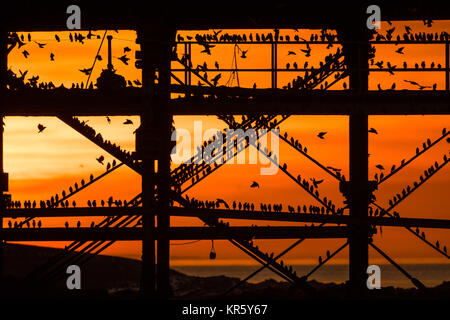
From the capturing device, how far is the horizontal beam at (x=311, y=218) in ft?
55.9

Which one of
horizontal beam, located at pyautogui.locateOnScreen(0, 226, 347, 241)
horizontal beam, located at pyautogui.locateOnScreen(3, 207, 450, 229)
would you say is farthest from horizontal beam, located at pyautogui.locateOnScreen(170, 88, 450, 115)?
horizontal beam, located at pyautogui.locateOnScreen(0, 226, 347, 241)

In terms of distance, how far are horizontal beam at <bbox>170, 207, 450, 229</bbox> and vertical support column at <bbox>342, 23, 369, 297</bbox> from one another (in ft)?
7.37

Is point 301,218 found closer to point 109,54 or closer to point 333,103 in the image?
point 333,103

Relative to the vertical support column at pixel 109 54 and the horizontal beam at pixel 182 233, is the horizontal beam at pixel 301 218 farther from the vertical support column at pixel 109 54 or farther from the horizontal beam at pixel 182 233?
the vertical support column at pixel 109 54

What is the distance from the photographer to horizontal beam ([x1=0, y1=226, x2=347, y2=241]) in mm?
18172

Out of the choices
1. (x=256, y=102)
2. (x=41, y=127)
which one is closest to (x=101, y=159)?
(x=41, y=127)

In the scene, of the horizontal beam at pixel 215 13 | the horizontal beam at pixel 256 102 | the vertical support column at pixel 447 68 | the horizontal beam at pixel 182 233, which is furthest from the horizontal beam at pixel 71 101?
the vertical support column at pixel 447 68

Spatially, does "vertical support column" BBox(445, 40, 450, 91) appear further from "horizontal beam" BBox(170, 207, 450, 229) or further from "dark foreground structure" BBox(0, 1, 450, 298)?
"horizontal beam" BBox(170, 207, 450, 229)

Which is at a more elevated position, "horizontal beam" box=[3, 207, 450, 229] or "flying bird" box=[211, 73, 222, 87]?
"flying bird" box=[211, 73, 222, 87]

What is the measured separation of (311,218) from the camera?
17.2 m

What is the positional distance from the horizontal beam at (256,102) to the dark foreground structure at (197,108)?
0.05 ft
